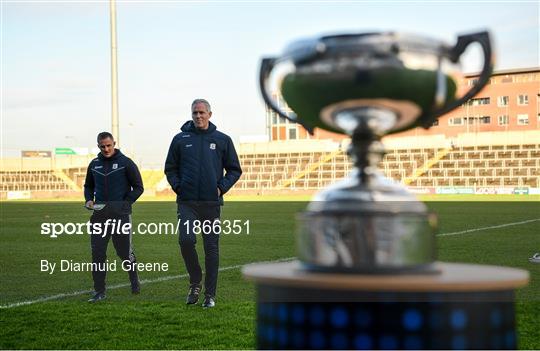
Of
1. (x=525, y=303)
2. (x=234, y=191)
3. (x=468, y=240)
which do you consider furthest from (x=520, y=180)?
(x=525, y=303)

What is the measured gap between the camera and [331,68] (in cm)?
187

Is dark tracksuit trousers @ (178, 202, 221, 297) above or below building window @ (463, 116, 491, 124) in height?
below

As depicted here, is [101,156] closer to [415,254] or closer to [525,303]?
[525,303]

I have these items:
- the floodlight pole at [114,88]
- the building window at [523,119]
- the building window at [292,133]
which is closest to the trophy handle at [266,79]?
the floodlight pole at [114,88]

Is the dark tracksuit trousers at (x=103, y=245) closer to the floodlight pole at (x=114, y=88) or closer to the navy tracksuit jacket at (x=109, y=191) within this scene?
the navy tracksuit jacket at (x=109, y=191)

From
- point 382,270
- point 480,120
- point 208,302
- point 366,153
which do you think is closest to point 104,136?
point 208,302

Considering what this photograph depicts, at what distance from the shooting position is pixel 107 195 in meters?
7.54

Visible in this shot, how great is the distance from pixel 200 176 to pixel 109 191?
1.16 metres

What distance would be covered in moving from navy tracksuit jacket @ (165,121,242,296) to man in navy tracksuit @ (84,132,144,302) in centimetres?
84

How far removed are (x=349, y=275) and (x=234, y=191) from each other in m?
59.1

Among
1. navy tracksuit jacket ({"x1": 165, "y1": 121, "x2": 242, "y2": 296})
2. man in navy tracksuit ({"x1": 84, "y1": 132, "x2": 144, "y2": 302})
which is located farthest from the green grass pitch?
navy tracksuit jacket ({"x1": 165, "y1": 121, "x2": 242, "y2": 296})

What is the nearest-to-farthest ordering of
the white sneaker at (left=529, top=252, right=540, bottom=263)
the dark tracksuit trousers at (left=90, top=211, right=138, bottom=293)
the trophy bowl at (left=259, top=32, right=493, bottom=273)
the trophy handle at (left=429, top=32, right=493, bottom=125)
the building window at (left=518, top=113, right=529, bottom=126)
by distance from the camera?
the trophy bowl at (left=259, top=32, right=493, bottom=273) → the trophy handle at (left=429, top=32, right=493, bottom=125) → the dark tracksuit trousers at (left=90, top=211, right=138, bottom=293) → the white sneaker at (left=529, top=252, right=540, bottom=263) → the building window at (left=518, top=113, right=529, bottom=126)

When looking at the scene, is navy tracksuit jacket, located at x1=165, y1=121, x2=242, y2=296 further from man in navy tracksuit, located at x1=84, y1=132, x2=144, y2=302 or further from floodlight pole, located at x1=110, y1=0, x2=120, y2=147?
floodlight pole, located at x1=110, y1=0, x2=120, y2=147

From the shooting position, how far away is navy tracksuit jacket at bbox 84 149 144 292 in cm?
753
